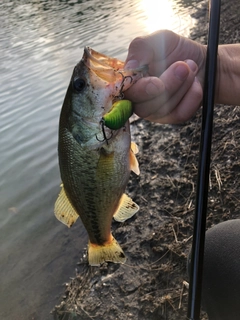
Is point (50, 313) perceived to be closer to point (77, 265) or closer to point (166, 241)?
point (77, 265)

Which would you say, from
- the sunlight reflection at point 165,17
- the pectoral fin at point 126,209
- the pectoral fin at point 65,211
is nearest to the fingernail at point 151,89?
the pectoral fin at point 126,209

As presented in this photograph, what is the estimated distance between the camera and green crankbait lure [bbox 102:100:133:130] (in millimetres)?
1494

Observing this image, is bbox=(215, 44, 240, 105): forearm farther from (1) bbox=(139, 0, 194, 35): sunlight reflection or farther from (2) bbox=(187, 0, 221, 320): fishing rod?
(1) bbox=(139, 0, 194, 35): sunlight reflection

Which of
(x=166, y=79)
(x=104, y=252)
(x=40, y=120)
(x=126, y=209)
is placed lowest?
(x=40, y=120)

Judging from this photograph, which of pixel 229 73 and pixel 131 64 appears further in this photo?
pixel 229 73

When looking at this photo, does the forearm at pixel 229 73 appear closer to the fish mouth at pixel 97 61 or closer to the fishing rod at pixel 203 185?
the fishing rod at pixel 203 185

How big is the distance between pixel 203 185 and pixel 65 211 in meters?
0.71

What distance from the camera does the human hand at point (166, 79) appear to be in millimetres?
1656

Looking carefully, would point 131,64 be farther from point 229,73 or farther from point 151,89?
point 229,73

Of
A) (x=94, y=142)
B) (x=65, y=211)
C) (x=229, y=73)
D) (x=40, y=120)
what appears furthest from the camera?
(x=40, y=120)

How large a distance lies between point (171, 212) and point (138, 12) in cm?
1367

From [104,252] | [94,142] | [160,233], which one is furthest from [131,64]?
[160,233]

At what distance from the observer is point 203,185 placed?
161 centimetres

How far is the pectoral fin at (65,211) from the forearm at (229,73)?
111 centimetres
